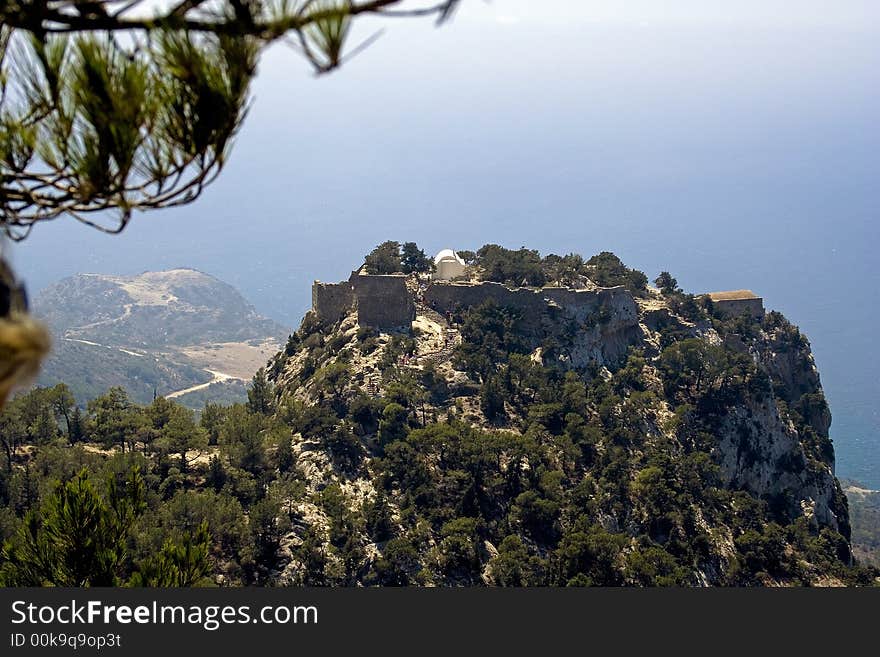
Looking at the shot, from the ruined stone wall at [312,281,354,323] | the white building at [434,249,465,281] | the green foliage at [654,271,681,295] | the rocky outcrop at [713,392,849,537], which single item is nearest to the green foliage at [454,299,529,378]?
the white building at [434,249,465,281]

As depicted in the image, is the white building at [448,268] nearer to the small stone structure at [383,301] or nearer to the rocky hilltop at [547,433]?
the rocky hilltop at [547,433]

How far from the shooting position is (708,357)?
31.3m

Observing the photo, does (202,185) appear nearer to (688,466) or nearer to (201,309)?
(688,466)

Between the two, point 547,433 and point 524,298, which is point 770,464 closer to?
point 547,433

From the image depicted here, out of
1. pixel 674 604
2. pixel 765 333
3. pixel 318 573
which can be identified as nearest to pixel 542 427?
pixel 318 573

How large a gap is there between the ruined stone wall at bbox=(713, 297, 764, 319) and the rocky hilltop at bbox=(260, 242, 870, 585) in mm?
105

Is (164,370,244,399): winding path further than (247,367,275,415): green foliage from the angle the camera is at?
Yes

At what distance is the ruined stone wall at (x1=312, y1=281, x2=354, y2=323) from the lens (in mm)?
31219

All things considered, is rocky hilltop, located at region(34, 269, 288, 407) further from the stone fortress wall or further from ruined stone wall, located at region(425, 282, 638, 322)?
ruined stone wall, located at region(425, 282, 638, 322)

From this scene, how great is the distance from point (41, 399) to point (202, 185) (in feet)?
73.5

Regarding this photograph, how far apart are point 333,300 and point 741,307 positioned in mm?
19305

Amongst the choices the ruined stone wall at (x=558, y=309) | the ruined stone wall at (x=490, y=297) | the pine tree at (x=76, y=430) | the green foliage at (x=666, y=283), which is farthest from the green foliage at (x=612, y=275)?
the pine tree at (x=76, y=430)

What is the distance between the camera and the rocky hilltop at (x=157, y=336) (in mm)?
84375

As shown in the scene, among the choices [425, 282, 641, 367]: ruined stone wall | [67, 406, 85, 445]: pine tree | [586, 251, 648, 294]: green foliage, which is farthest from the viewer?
[586, 251, 648, 294]: green foliage
